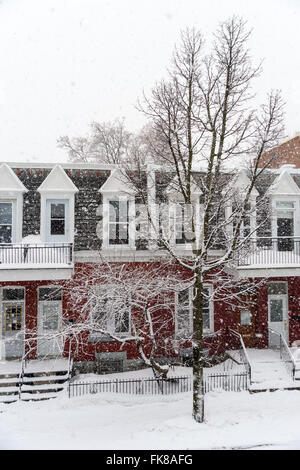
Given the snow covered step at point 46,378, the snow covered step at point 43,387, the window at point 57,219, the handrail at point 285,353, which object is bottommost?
the snow covered step at point 43,387

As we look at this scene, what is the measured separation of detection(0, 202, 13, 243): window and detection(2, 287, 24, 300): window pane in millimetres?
2027

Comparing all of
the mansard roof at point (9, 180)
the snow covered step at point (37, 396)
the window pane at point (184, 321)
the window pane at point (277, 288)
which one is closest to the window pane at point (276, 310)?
the window pane at point (277, 288)

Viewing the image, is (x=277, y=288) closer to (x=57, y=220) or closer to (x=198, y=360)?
(x=198, y=360)

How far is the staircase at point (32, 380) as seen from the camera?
1113cm

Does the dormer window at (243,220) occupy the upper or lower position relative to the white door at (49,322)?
upper

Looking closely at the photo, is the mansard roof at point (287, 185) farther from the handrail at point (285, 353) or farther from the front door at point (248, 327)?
the handrail at point (285, 353)

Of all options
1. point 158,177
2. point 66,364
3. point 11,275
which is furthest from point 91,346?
point 158,177

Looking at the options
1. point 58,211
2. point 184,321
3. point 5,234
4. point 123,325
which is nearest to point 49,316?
point 123,325

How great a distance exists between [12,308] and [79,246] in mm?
3783

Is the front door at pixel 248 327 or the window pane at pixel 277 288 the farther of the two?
the window pane at pixel 277 288

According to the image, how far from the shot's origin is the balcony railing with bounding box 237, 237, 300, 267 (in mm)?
13055

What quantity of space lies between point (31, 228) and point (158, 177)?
5.60 m

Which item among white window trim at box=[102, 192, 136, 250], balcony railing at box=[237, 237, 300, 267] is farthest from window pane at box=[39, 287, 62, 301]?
balcony railing at box=[237, 237, 300, 267]

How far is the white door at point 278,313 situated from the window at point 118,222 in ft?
23.5
